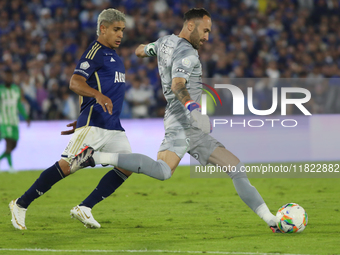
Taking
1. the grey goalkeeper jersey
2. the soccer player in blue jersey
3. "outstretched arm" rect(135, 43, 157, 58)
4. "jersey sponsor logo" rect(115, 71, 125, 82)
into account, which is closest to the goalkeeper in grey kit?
the grey goalkeeper jersey

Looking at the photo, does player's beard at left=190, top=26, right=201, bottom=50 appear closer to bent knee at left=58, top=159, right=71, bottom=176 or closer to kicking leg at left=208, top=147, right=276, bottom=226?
kicking leg at left=208, top=147, right=276, bottom=226

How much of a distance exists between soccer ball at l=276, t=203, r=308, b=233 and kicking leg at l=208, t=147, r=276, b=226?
82 millimetres

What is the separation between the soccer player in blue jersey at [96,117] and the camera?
480 centimetres

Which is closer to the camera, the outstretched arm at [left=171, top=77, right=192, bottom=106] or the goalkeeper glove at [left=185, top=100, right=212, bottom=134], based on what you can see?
the goalkeeper glove at [left=185, top=100, right=212, bottom=134]

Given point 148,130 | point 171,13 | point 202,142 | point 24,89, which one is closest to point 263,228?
point 202,142

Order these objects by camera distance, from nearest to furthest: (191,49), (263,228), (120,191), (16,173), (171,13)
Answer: (191,49)
(263,228)
(120,191)
(16,173)
(171,13)

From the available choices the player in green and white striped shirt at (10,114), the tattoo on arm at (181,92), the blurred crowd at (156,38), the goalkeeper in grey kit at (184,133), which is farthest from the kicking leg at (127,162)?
the blurred crowd at (156,38)

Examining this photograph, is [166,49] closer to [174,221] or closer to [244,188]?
[244,188]

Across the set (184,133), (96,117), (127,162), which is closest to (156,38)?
(96,117)

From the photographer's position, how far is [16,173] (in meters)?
10.7

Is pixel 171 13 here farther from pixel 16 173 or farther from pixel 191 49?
pixel 191 49

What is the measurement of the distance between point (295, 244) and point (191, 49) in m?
1.94

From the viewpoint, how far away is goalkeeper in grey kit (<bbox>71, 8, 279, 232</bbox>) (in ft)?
14.3

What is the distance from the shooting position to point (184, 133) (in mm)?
4605
